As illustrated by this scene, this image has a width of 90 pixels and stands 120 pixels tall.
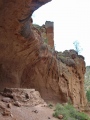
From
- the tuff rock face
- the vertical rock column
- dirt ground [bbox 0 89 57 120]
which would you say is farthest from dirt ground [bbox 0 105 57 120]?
the vertical rock column

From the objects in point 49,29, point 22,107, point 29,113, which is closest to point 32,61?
point 22,107

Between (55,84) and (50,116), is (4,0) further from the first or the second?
(55,84)

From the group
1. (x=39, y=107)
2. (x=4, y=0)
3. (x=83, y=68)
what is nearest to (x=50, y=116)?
(x=39, y=107)

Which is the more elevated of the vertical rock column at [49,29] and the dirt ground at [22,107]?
the vertical rock column at [49,29]

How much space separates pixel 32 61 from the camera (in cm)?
1363

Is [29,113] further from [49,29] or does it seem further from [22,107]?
[49,29]

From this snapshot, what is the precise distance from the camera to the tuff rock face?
8.58 metres

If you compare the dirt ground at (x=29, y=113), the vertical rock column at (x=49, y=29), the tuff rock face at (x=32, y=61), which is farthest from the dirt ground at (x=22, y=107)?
the vertical rock column at (x=49, y=29)

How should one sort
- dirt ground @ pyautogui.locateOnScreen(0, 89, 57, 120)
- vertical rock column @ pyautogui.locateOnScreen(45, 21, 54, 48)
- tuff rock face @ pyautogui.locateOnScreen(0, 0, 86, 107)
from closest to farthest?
dirt ground @ pyautogui.locateOnScreen(0, 89, 57, 120) → tuff rock face @ pyautogui.locateOnScreen(0, 0, 86, 107) → vertical rock column @ pyautogui.locateOnScreen(45, 21, 54, 48)

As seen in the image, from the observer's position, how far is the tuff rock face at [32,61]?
8.58 meters

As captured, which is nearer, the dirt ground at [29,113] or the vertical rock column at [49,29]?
the dirt ground at [29,113]

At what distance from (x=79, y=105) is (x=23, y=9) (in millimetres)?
11008

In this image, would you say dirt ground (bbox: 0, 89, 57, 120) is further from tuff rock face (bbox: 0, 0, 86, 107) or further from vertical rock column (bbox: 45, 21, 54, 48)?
vertical rock column (bbox: 45, 21, 54, 48)

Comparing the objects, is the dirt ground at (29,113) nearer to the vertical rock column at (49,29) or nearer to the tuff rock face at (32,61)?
the tuff rock face at (32,61)
